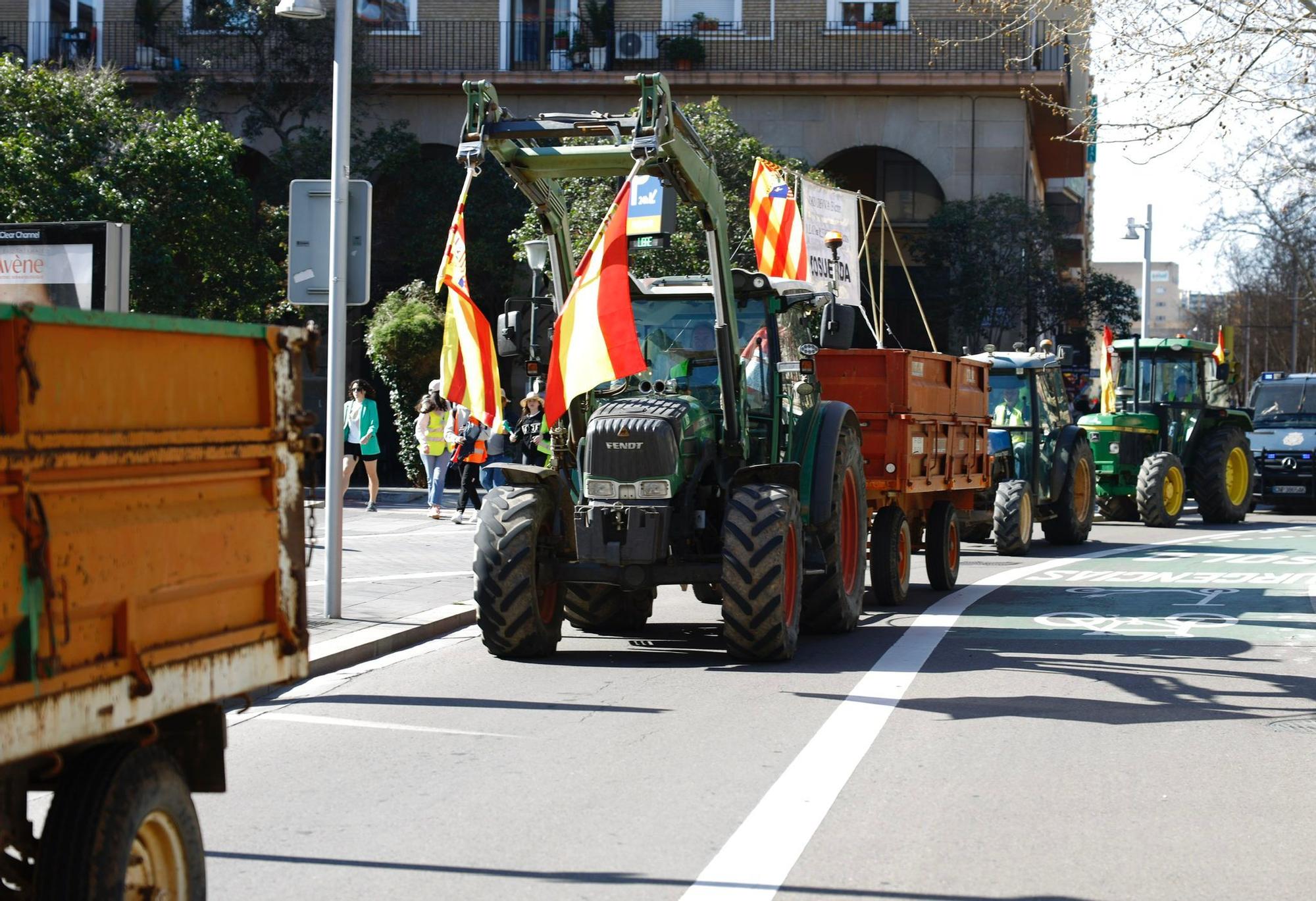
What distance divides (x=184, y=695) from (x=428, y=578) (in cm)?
1067

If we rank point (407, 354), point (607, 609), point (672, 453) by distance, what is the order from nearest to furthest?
point (672, 453)
point (607, 609)
point (407, 354)

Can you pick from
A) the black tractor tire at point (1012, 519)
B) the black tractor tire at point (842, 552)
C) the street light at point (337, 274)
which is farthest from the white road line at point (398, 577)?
the black tractor tire at point (1012, 519)

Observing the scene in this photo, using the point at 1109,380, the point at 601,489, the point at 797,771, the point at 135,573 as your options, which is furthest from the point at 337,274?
the point at 1109,380

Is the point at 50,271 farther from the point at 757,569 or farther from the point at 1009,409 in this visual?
the point at 1009,409

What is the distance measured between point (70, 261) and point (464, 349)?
251 centimetres

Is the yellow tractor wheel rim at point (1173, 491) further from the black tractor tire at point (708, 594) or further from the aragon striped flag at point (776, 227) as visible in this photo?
the black tractor tire at point (708, 594)

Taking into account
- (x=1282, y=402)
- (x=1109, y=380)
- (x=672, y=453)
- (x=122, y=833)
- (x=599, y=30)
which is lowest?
(x=122, y=833)

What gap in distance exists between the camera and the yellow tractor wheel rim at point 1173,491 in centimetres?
2441

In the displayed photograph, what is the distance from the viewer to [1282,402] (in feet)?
101

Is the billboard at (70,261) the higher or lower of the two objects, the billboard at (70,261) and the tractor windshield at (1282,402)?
the higher

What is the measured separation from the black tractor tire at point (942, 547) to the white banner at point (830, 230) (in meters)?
3.53

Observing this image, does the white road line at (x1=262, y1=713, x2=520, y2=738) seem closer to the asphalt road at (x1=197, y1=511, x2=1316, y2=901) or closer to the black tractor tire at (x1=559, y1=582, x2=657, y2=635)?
the asphalt road at (x1=197, y1=511, x2=1316, y2=901)

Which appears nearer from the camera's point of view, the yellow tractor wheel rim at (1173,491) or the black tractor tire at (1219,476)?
the yellow tractor wheel rim at (1173,491)

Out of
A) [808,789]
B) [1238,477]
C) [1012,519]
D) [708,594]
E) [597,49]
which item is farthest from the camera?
[597,49]
